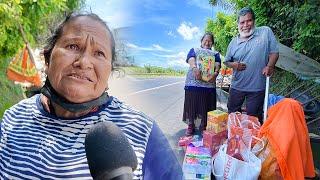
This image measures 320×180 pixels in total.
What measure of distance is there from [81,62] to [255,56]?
341 centimetres

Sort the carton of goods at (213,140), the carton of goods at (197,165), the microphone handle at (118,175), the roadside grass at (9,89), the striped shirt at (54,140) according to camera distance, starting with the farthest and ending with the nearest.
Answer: the roadside grass at (9,89) → the carton of goods at (213,140) → the carton of goods at (197,165) → the striped shirt at (54,140) → the microphone handle at (118,175)

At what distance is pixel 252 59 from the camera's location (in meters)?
4.53

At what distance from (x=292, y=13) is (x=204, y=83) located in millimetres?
4175

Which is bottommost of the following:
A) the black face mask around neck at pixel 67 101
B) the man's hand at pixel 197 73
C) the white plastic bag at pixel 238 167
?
the white plastic bag at pixel 238 167

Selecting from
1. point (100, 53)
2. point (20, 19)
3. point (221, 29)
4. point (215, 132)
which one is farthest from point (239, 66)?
point (221, 29)

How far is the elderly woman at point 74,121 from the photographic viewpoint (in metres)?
1.37

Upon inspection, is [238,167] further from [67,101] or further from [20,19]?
[20,19]

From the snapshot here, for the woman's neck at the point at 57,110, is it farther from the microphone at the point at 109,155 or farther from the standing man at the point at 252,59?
the standing man at the point at 252,59

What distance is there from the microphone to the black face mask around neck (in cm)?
44

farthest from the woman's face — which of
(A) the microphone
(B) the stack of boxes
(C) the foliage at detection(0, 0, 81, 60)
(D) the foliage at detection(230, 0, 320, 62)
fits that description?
(D) the foliage at detection(230, 0, 320, 62)

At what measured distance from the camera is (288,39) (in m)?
10.4

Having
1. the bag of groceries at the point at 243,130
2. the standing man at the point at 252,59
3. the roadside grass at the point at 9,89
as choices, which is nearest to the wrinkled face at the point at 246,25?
the standing man at the point at 252,59

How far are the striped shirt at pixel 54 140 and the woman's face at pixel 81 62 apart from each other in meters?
0.10

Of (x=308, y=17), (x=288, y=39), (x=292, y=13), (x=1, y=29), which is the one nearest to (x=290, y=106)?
(x=1, y=29)
